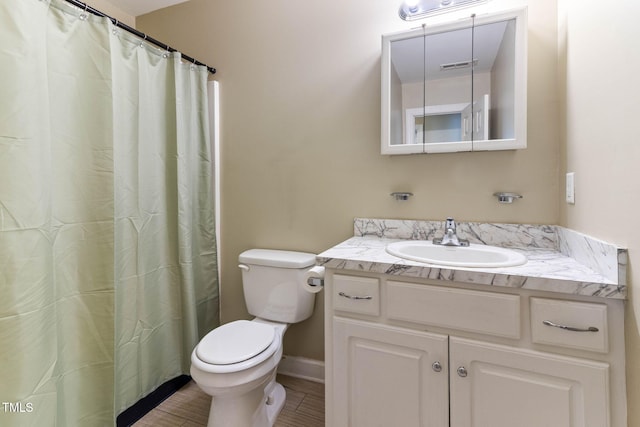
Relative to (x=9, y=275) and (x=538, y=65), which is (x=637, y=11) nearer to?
(x=538, y=65)

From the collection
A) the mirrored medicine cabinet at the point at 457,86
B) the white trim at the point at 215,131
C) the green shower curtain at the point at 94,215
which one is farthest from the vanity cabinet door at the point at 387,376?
the white trim at the point at 215,131

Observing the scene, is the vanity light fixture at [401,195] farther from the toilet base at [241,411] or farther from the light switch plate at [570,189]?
the toilet base at [241,411]

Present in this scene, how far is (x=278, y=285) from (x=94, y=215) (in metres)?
0.91

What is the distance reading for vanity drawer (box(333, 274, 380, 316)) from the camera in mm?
1149

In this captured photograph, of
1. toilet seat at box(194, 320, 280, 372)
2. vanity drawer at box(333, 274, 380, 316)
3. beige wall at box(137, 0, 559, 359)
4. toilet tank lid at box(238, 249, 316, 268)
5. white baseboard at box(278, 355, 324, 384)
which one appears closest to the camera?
vanity drawer at box(333, 274, 380, 316)

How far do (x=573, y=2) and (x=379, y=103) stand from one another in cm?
82

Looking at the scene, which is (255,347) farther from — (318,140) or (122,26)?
(122,26)

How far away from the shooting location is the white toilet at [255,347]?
1.25 m

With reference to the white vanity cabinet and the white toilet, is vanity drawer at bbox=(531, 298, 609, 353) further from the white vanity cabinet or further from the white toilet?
the white toilet

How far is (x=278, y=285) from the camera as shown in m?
1.71

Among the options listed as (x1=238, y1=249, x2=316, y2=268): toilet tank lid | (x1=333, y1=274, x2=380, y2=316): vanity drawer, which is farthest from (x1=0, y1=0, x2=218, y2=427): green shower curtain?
(x1=333, y1=274, x2=380, y2=316): vanity drawer

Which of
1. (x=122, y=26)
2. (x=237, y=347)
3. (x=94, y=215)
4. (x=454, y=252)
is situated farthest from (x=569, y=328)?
(x=122, y=26)

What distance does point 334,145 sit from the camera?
1729 millimetres

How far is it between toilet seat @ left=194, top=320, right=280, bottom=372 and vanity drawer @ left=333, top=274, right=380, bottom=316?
41 cm
